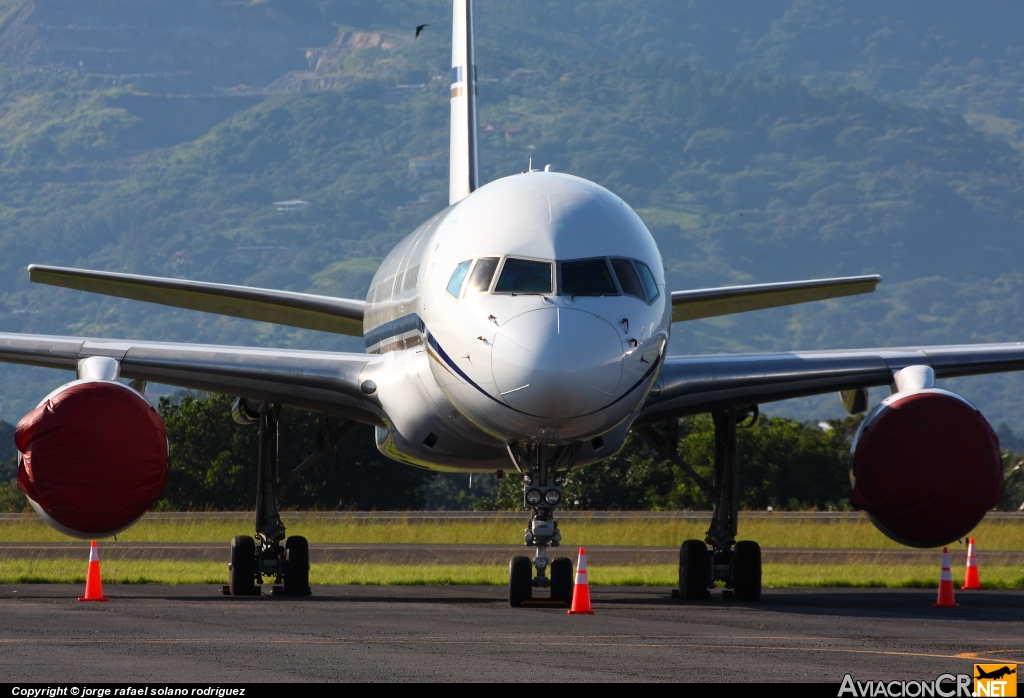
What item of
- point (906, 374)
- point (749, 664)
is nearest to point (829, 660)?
point (749, 664)

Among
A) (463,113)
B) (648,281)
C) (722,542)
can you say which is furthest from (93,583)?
(463,113)

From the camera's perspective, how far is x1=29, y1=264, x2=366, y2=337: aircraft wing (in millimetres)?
20084

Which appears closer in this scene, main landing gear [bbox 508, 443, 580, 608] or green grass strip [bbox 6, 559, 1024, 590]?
main landing gear [bbox 508, 443, 580, 608]

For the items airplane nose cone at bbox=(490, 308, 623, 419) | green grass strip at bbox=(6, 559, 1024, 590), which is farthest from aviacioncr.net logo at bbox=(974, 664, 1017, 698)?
green grass strip at bbox=(6, 559, 1024, 590)

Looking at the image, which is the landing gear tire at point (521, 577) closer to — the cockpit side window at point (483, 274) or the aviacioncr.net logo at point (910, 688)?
the cockpit side window at point (483, 274)

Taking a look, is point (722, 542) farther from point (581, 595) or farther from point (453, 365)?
point (453, 365)

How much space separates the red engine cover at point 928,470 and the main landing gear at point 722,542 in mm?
3069

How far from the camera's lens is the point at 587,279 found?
15719mm

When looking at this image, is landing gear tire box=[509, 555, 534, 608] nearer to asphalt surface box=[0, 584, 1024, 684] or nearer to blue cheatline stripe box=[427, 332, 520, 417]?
asphalt surface box=[0, 584, 1024, 684]

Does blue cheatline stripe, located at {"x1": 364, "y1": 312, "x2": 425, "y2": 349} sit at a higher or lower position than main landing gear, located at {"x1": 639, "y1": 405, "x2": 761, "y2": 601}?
higher

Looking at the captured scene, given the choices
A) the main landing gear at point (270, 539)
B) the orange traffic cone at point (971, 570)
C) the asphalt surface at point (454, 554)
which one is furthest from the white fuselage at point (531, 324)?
the asphalt surface at point (454, 554)

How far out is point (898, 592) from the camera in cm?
2306

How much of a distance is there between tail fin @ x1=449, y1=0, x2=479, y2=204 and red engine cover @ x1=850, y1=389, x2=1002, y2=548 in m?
8.86

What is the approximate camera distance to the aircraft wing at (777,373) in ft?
62.7
